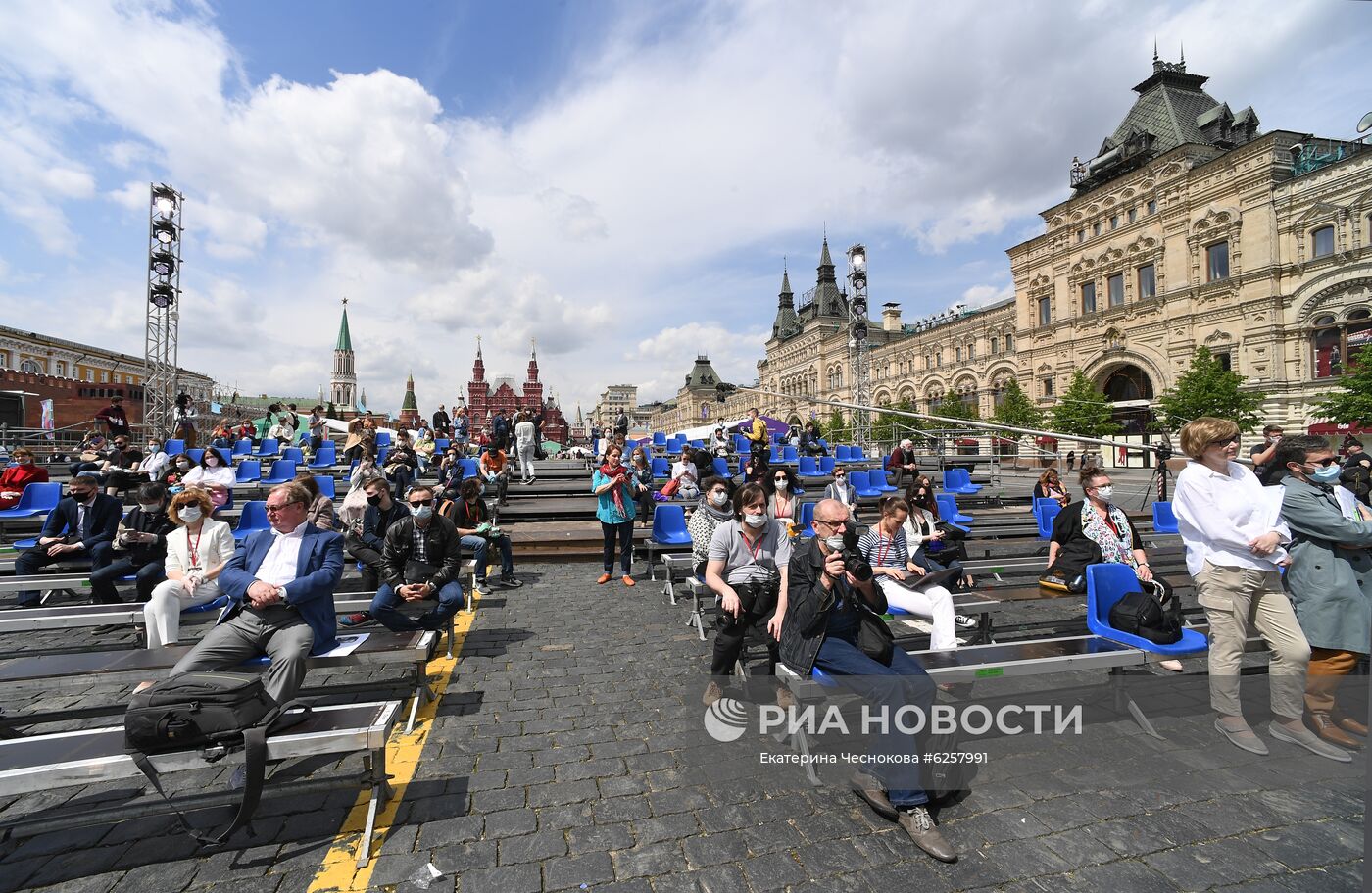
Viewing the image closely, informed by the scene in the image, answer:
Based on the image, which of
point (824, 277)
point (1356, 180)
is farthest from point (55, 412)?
point (824, 277)

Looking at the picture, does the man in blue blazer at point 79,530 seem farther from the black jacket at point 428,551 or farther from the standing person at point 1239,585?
the standing person at point 1239,585

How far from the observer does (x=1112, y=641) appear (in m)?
4.34

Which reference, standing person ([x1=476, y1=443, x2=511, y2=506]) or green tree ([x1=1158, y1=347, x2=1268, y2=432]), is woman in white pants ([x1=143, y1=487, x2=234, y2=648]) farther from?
green tree ([x1=1158, y1=347, x2=1268, y2=432])

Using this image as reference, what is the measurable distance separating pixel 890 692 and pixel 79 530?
938 centimetres

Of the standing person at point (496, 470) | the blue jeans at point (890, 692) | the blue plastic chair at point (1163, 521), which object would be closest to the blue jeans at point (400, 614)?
the blue jeans at point (890, 692)

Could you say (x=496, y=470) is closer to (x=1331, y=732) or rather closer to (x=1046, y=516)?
(x=1046, y=516)

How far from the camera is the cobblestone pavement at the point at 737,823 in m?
2.69

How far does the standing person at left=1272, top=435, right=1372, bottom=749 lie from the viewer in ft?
12.7

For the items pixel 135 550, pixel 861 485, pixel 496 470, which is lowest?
pixel 135 550

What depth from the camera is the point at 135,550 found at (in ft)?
21.3

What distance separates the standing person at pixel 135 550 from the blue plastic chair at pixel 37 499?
4.89 meters

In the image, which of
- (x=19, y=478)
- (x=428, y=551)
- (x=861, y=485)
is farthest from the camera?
(x=861, y=485)

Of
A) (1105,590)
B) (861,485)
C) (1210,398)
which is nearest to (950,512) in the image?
(861,485)

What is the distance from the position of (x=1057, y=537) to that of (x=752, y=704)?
3957 mm
